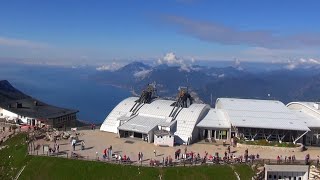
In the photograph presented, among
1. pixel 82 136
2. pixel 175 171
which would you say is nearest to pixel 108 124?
pixel 82 136

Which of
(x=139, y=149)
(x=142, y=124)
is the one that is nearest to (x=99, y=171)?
(x=139, y=149)

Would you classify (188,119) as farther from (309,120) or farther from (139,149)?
(309,120)

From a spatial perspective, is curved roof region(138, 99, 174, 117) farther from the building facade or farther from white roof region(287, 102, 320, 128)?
white roof region(287, 102, 320, 128)

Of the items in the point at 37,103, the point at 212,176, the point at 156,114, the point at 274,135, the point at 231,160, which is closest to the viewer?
the point at 212,176

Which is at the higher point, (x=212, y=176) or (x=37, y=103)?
(x=37, y=103)

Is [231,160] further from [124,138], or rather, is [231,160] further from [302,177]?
[124,138]

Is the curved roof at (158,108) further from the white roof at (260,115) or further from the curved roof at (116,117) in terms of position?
the white roof at (260,115)

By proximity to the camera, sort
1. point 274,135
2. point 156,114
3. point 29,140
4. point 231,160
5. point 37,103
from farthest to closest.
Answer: point 37,103, point 156,114, point 274,135, point 29,140, point 231,160
